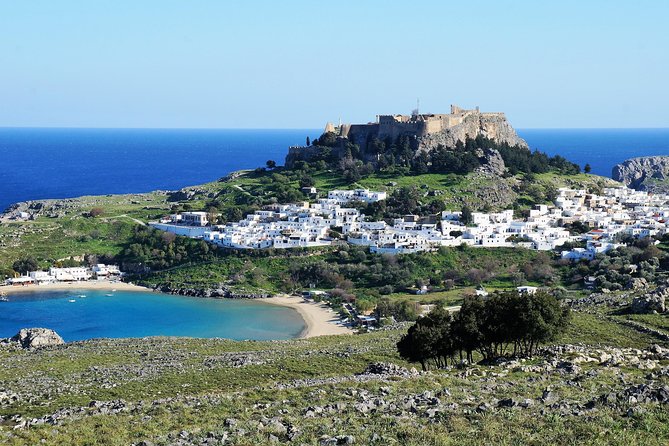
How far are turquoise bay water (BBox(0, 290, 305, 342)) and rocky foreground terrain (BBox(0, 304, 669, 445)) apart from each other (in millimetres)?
13160

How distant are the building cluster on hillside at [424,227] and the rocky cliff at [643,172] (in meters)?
30.4

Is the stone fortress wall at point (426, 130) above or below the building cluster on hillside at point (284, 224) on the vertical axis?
above

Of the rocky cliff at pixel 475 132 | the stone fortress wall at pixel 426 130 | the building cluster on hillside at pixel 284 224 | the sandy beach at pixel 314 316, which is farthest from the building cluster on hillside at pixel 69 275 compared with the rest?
the rocky cliff at pixel 475 132

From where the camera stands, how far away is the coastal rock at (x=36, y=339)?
36656mm

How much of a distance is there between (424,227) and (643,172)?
53.0 metres

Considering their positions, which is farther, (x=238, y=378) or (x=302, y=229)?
(x=302, y=229)

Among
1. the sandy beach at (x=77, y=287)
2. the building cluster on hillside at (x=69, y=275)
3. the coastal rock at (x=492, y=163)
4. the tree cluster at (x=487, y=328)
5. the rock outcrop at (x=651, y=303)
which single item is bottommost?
the sandy beach at (x=77, y=287)

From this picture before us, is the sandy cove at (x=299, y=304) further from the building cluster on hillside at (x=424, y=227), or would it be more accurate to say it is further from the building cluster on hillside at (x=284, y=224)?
the building cluster on hillside at (x=424, y=227)

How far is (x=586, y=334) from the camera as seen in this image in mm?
29828

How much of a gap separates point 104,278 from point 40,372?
33183mm

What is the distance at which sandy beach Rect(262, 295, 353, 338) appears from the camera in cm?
4406

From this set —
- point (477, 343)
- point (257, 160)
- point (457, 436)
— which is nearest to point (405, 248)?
point (477, 343)

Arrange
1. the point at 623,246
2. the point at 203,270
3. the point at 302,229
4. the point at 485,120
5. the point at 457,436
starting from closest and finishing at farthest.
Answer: the point at 457,436 → the point at 623,246 → the point at 203,270 → the point at 302,229 → the point at 485,120

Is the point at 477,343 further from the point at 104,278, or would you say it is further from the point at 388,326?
the point at 104,278
